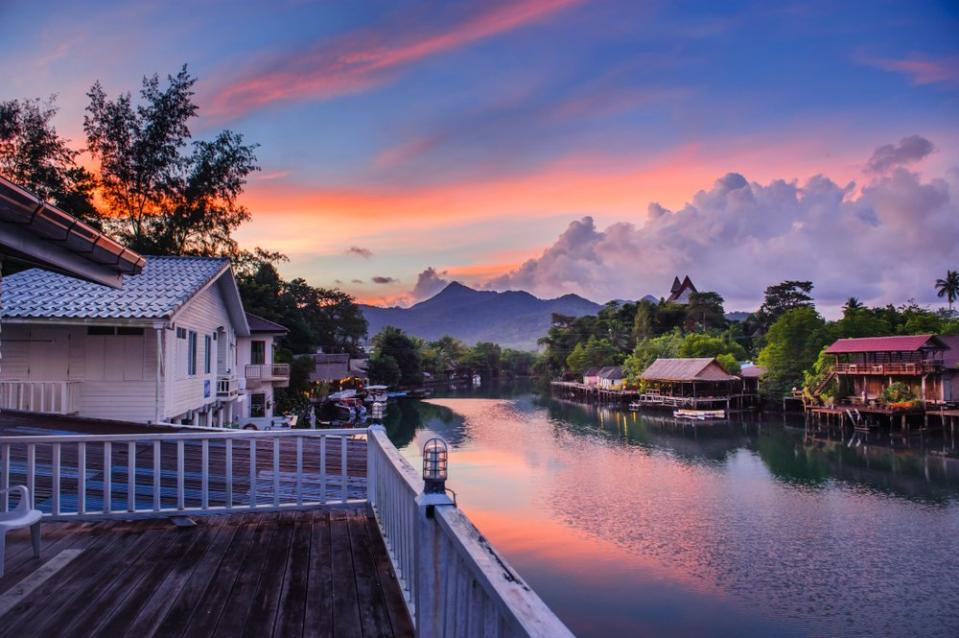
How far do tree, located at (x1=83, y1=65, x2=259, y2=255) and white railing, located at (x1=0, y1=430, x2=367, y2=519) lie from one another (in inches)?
746

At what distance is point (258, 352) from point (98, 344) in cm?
1188

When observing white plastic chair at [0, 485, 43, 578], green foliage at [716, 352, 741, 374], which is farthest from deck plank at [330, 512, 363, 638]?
green foliage at [716, 352, 741, 374]

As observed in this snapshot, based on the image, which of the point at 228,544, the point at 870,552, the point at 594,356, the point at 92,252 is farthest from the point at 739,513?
the point at 594,356

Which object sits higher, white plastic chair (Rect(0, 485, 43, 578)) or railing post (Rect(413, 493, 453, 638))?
railing post (Rect(413, 493, 453, 638))

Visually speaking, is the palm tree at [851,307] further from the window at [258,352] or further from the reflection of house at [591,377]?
the window at [258,352]

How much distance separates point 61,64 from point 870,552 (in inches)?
1046

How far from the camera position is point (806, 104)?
102 ft

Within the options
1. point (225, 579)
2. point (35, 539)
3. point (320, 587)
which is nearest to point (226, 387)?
point (35, 539)

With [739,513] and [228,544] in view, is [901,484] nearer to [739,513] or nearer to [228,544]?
[739,513]

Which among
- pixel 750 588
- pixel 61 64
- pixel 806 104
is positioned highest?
pixel 806 104

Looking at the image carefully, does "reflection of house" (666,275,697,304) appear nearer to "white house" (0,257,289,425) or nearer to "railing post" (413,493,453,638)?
"white house" (0,257,289,425)

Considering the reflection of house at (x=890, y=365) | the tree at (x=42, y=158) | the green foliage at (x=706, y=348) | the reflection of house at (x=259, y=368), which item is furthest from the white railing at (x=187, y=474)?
the green foliage at (x=706, y=348)

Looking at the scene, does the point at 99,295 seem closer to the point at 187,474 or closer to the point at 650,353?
the point at 187,474

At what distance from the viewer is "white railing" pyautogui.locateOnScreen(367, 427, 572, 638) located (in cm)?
129
